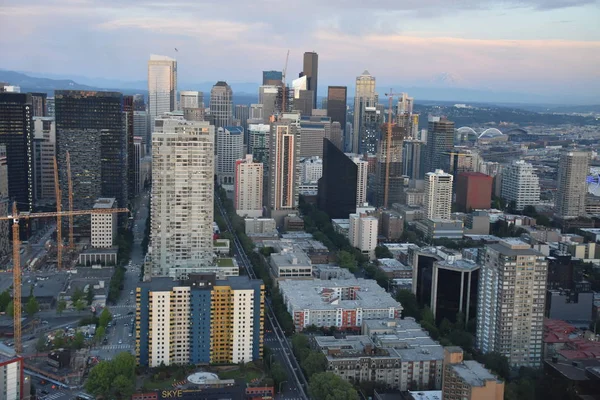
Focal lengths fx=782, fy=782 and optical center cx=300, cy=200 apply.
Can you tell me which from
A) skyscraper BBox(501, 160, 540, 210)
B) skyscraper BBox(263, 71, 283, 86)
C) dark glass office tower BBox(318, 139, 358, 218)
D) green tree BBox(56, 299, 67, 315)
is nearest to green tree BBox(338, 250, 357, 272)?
dark glass office tower BBox(318, 139, 358, 218)

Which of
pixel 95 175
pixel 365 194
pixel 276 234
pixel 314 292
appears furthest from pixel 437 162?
pixel 314 292

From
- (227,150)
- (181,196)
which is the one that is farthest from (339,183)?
(227,150)

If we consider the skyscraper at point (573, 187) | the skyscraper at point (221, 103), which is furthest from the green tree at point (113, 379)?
the skyscraper at point (221, 103)

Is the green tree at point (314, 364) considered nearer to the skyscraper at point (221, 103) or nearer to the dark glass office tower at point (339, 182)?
the dark glass office tower at point (339, 182)

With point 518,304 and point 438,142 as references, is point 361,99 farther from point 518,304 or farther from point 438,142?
point 518,304

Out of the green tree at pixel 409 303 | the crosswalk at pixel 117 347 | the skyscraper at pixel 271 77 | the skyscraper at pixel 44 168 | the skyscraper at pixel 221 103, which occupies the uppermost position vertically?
the skyscraper at pixel 271 77
